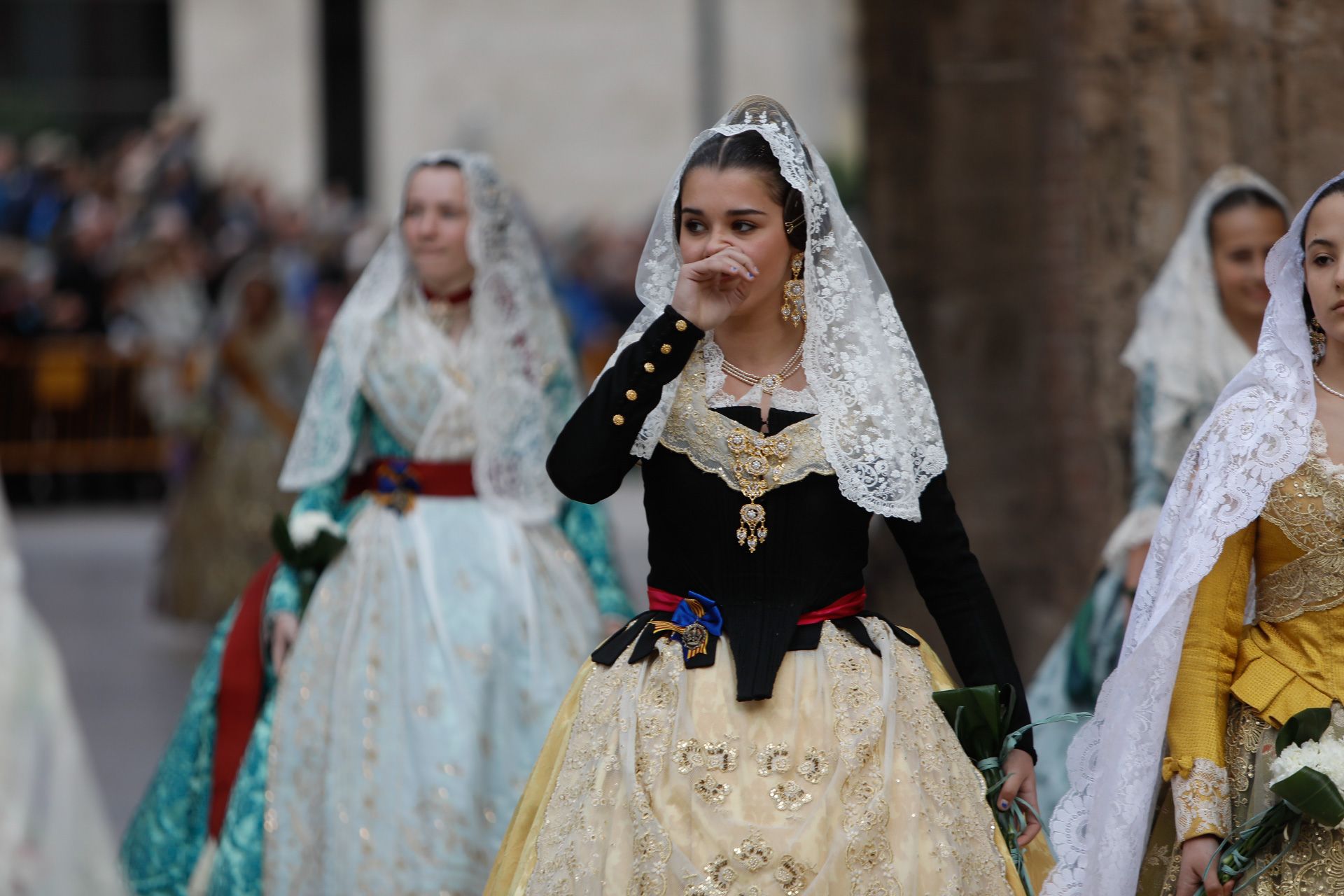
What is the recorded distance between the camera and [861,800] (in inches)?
130

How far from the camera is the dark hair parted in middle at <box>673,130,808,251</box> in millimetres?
3553

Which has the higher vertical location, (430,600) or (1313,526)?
(1313,526)

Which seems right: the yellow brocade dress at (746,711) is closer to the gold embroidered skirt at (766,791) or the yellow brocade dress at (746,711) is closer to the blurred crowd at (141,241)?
the gold embroidered skirt at (766,791)

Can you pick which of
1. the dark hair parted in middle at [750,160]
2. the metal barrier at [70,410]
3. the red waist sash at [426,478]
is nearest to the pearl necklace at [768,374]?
the dark hair parted in middle at [750,160]

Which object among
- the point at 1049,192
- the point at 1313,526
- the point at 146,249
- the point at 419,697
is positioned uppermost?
the point at 1049,192

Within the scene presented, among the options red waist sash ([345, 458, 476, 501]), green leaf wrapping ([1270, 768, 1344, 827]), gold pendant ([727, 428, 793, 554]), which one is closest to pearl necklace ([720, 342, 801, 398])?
gold pendant ([727, 428, 793, 554])

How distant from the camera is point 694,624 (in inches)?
138

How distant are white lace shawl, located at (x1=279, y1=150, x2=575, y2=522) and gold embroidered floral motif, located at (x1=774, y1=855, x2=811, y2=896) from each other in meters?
2.14

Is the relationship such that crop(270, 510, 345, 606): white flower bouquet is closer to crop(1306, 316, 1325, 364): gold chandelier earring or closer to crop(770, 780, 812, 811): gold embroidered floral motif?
crop(770, 780, 812, 811): gold embroidered floral motif

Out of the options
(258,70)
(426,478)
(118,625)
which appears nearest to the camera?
(426,478)

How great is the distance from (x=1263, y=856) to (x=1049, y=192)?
13.8 ft

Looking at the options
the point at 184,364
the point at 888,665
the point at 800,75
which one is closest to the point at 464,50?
the point at 800,75

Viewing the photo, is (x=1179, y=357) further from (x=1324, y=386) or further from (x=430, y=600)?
Answer: (x=430, y=600)

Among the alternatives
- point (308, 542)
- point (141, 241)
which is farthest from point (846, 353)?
point (141, 241)
